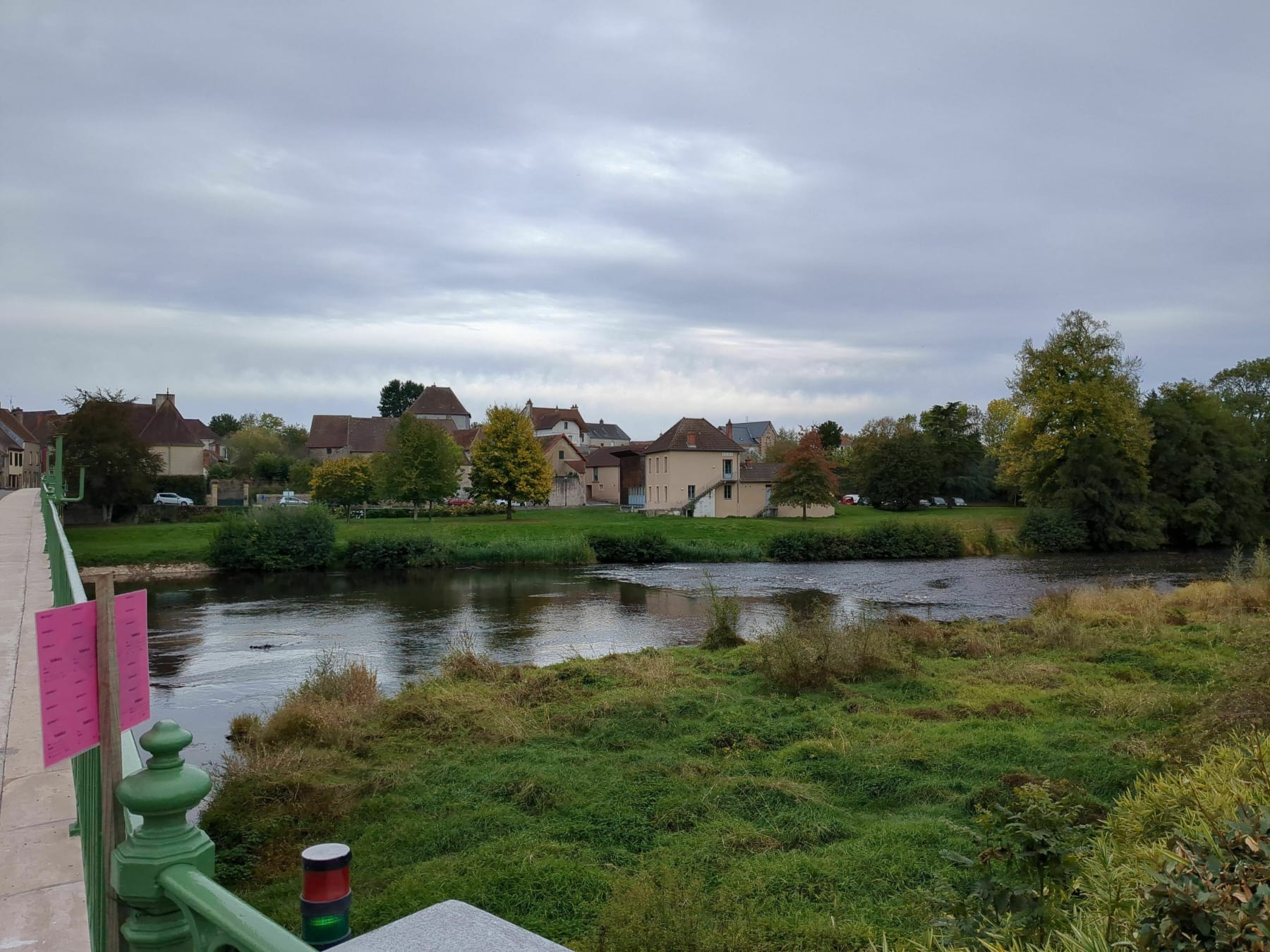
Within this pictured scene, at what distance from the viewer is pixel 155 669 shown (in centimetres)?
1952

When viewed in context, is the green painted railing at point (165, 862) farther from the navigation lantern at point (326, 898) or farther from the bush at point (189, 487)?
the bush at point (189, 487)

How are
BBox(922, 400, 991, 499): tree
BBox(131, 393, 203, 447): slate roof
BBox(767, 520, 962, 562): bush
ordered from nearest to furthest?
BBox(767, 520, 962, 562): bush < BBox(131, 393, 203, 447): slate roof < BBox(922, 400, 991, 499): tree

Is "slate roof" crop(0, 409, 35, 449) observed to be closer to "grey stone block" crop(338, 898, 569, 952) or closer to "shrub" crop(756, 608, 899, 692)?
"shrub" crop(756, 608, 899, 692)

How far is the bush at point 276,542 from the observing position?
38812 mm

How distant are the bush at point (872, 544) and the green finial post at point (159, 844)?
44380 millimetres

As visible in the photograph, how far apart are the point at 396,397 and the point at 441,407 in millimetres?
33175

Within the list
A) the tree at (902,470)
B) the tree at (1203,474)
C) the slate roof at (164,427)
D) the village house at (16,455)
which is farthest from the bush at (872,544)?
the village house at (16,455)

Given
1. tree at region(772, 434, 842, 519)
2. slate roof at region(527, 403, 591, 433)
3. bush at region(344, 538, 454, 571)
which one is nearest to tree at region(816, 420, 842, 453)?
slate roof at region(527, 403, 591, 433)

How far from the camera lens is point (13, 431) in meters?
77.4

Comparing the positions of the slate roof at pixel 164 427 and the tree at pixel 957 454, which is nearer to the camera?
the slate roof at pixel 164 427

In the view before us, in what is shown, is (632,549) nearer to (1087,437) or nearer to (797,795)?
(1087,437)

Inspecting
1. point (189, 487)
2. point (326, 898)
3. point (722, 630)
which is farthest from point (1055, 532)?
point (189, 487)

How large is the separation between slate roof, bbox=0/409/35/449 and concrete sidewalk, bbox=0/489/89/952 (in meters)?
76.7

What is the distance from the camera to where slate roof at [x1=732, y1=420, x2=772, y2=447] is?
12812cm
